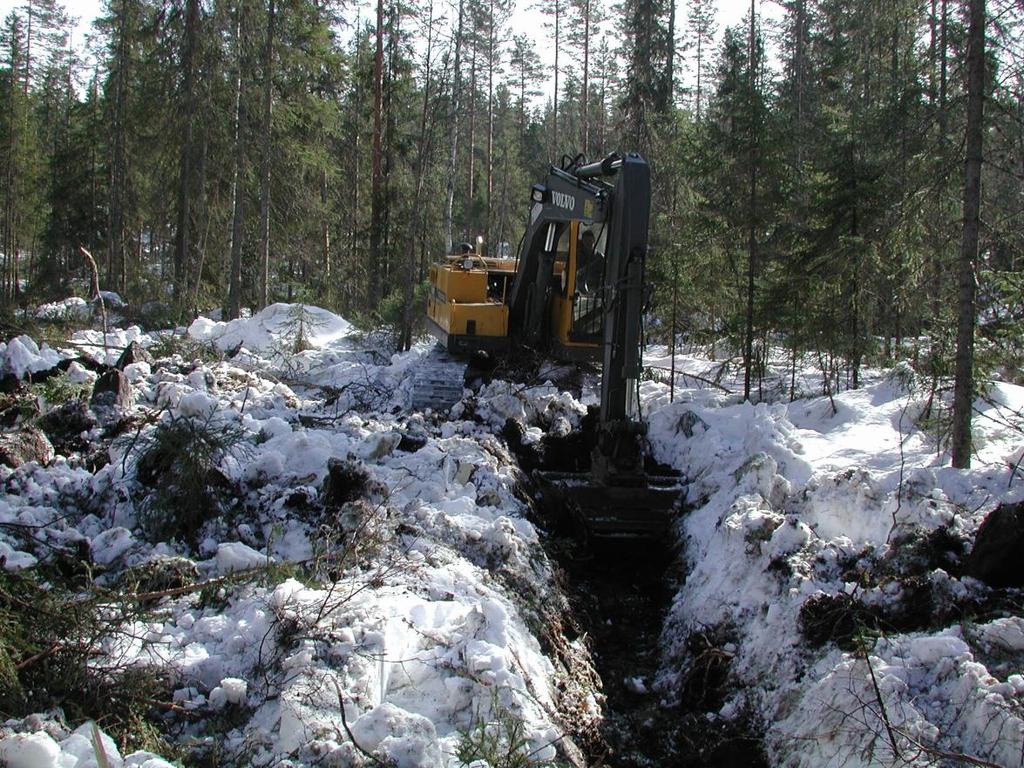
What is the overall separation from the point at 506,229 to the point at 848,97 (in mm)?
18538

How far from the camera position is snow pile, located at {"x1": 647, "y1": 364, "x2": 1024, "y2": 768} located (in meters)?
4.09

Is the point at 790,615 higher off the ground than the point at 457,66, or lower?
lower

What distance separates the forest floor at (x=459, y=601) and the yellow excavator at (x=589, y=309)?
504 millimetres

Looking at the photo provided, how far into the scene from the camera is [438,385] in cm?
1231

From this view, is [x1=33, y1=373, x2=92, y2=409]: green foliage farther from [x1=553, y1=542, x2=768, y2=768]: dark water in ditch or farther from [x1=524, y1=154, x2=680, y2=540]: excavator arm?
[x1=553, y1=542, x2=768, y2=768]: dark water in ditch

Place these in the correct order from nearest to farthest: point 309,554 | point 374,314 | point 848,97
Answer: point 309,554 < point 374,314 < point 848,97

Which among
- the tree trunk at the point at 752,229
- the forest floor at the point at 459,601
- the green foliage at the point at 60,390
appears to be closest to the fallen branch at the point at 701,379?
the tree trunk at the point at 752,229

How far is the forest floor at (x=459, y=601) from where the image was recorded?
13.0ft

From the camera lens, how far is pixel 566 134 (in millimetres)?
46594

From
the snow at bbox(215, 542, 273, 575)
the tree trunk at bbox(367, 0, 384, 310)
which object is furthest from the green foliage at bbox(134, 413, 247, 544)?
the tree trunk at bbox(367, 0, 384, 310)

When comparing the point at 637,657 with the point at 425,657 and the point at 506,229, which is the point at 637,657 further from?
the point at 506,229

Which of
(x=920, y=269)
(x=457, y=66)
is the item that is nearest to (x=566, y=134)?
(x=457, y=66)

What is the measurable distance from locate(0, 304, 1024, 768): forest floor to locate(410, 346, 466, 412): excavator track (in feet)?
8.09

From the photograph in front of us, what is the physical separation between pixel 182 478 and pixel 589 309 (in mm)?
6415
